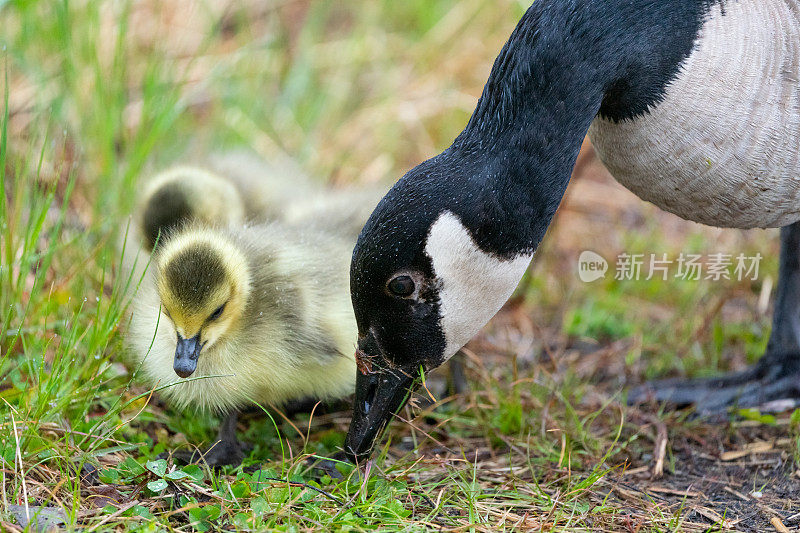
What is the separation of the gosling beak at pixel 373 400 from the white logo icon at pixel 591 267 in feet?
6.24

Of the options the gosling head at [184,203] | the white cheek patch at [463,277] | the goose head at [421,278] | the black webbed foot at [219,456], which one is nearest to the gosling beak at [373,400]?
the goose head at [421,278]

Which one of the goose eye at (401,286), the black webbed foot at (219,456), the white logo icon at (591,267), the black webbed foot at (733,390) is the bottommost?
the black webbed foot at (219,456)

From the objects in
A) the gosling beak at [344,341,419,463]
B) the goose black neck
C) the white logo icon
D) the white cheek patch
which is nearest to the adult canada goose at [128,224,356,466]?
the gosling beak at [344,341,419,463]

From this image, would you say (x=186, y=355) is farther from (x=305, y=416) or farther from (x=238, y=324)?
(x=305, y=416)

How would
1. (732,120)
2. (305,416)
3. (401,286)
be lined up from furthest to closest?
(305,416) < (732,120) < (401,286)

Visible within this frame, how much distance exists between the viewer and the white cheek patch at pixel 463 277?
2166 millimetres

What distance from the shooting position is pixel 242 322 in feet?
8.35

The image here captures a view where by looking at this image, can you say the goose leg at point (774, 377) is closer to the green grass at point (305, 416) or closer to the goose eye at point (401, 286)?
the green grass at point (305, 416)

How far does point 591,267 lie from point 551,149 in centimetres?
196

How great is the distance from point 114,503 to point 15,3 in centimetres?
267

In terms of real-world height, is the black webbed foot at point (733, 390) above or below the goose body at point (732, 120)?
below

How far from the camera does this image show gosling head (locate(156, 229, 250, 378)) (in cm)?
236

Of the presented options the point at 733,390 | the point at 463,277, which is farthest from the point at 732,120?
the point at 733,390

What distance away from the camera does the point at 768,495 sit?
253 cm
